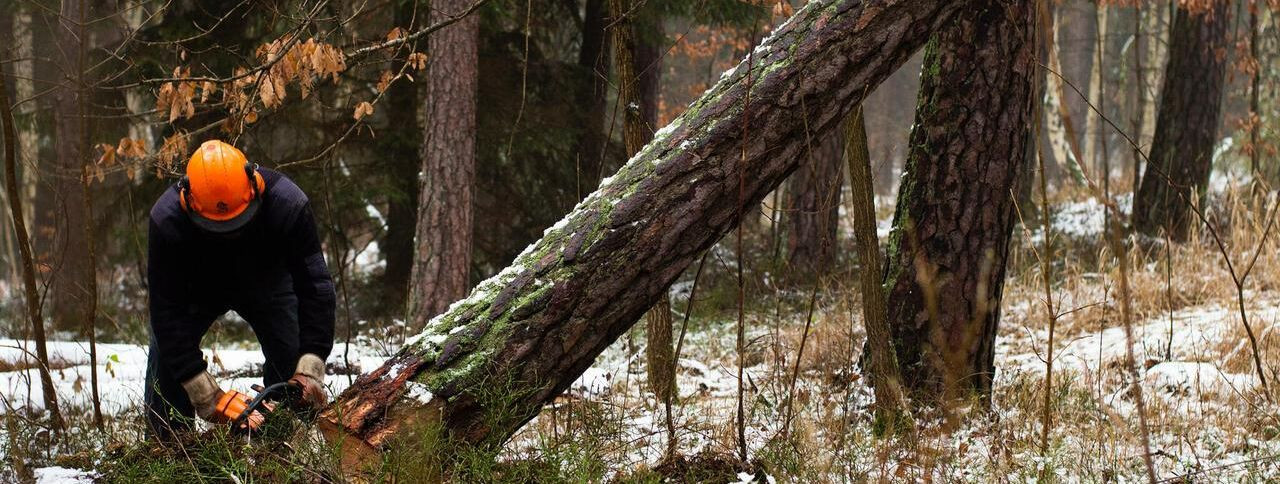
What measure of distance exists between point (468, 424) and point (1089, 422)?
8.29 ft

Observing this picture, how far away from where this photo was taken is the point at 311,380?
332 centimetres

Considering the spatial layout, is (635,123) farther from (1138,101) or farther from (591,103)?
(591,103)

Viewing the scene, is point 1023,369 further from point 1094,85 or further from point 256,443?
point 1094,85

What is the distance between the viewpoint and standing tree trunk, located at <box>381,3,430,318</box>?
27.1ft

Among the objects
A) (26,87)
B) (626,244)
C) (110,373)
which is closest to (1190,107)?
(626,244)

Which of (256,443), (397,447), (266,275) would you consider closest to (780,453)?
(397,447)

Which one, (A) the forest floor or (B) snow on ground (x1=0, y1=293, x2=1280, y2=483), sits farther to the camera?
(B) snow on ground (x1=0, y1=293, x2=1280, y2=483)

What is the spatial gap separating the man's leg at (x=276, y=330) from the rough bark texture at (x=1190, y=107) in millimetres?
7978

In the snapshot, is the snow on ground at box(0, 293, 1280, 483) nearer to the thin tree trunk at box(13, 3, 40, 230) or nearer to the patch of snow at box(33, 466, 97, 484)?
the patch of snow at box(33, 466, 97, 484)

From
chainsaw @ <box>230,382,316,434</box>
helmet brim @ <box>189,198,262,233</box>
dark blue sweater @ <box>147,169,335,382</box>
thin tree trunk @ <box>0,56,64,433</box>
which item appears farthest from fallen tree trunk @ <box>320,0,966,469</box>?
thin tree trunk @ <box>0,56,64,433</box>

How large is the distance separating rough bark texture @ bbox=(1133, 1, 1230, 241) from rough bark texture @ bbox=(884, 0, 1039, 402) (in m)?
5.65

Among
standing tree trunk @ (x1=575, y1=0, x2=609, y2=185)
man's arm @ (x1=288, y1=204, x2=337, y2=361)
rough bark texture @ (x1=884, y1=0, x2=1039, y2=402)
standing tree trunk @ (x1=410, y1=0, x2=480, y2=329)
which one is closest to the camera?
man's arm @ (x1=288, y1=204, x2=337, y2=361)

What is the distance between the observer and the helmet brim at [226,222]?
3293 millimetres

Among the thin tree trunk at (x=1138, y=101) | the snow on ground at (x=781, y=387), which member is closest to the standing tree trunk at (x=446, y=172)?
the snow on ground at (x=781, y=387)
